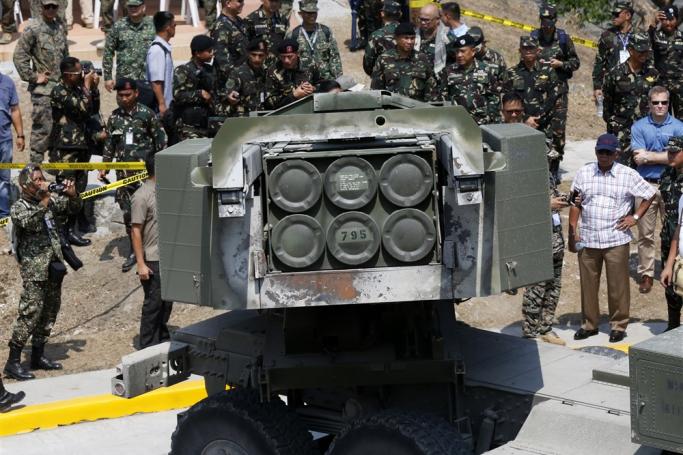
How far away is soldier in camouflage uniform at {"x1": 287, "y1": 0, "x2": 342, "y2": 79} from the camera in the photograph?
573 inches

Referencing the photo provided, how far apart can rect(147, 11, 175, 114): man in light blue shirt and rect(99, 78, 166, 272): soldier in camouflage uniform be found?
974mm

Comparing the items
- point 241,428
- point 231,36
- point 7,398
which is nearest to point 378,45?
point 231,36

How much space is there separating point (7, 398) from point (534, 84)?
22.0 feet

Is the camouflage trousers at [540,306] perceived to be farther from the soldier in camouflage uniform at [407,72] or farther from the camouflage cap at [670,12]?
the camouflage cap at [670,12]

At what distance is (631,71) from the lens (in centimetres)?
1425

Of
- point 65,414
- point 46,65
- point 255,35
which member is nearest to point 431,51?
point 255,35

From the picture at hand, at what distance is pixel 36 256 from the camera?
11398mm

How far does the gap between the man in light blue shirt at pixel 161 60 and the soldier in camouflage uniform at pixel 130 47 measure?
77cm

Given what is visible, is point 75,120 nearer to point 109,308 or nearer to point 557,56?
point 109,308

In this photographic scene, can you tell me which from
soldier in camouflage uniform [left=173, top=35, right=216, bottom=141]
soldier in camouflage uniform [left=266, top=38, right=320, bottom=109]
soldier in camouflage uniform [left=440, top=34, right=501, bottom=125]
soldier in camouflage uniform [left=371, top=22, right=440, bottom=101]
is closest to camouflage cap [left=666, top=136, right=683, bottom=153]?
soldier in camouflage uniform [left=440, top=34, right=501, bottom=125]

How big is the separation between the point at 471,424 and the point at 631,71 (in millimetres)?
6831

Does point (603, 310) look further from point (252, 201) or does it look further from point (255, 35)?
point (252, 201)

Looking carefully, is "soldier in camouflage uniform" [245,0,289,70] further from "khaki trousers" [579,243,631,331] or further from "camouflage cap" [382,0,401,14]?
"khaki trousers" [579,243,631,331]

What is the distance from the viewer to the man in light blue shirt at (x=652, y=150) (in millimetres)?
12836
